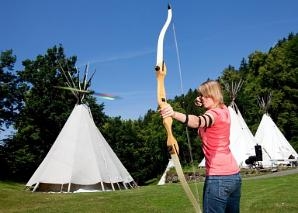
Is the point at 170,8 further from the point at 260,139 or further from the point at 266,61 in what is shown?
the point at 266,61

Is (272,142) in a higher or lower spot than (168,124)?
higher

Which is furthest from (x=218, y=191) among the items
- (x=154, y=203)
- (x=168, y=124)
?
(x=154, y=203)

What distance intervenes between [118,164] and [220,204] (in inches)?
800

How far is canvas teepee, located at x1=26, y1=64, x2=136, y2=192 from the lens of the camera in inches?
860

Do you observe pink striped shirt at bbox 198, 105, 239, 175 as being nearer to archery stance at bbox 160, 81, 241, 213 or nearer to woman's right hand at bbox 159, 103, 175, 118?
archery stance at bbox 160, 81, 241, 213

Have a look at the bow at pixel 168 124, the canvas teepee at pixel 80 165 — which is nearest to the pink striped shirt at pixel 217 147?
the bow at pixel 168 124

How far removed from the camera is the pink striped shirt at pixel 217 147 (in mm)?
4316

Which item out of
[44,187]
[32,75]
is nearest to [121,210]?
[44,187]

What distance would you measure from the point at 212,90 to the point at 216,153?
0.58m

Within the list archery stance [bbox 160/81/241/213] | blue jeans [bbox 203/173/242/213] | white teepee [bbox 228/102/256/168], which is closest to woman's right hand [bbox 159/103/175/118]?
archery stance [bbox 160/81/241/213]

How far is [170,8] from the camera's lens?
→ 5.29 metres

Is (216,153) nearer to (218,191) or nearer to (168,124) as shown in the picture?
(218,191)

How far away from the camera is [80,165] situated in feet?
72.9

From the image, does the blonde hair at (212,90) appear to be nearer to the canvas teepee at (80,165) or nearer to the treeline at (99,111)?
the canvas teepee at (80,165)
